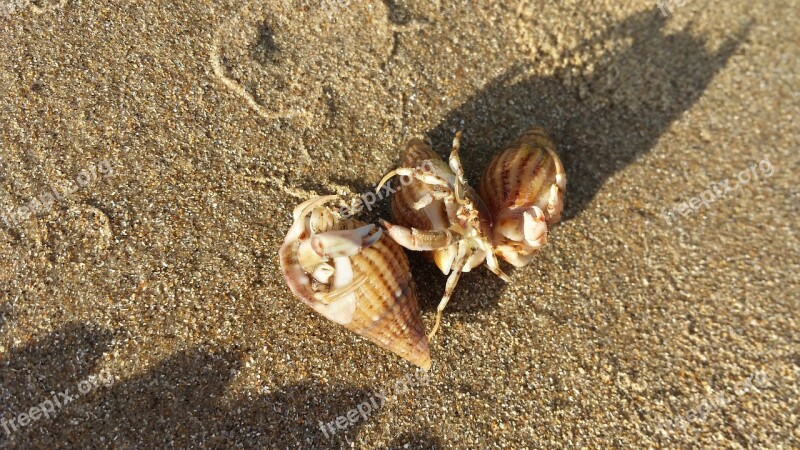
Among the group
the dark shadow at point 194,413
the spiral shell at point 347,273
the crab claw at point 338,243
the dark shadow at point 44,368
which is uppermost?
Answer: the crab claw at point 338,243

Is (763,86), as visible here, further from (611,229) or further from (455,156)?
(455,156)

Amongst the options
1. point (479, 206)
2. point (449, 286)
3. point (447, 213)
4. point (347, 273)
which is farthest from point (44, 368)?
point (479, 206)

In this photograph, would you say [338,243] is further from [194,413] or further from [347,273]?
[194,413]

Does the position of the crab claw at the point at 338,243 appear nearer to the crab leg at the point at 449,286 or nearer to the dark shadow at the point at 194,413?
the crab leg at the point at 449,286

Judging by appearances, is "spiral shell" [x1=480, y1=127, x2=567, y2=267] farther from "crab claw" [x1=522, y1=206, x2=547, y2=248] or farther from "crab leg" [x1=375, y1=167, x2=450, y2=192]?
"crab leg" [x1=375, y1=167, x2=450, y2=192]

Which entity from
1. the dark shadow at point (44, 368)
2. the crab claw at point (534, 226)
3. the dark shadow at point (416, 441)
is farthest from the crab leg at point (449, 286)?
the dark shadow at point (44, 368)

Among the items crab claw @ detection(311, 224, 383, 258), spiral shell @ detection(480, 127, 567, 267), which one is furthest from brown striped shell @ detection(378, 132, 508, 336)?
crab claw @ detection(311, 224, 383, 258)

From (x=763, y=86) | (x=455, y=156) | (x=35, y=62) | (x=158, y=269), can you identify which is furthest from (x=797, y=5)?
(x=35, y=62)
